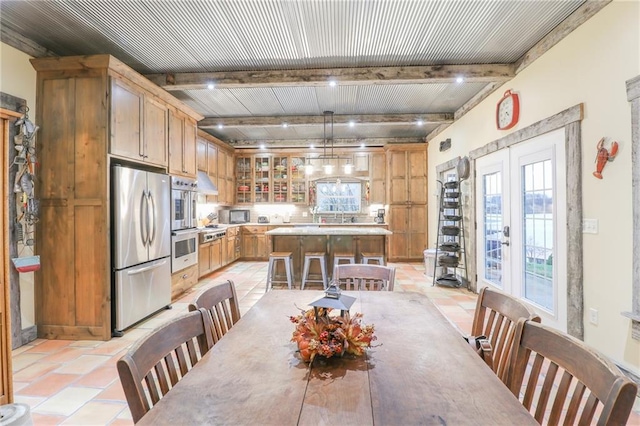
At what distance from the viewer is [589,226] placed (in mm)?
2717

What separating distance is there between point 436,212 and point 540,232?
3329mm

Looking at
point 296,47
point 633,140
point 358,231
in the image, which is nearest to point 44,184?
point 296,47

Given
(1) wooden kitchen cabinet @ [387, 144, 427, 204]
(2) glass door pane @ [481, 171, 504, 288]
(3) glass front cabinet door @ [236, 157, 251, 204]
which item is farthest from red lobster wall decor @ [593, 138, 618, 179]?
(3) glass front cabinet door @ [236, 157, 251, 204]

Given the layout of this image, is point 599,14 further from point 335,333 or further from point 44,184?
point 44,184

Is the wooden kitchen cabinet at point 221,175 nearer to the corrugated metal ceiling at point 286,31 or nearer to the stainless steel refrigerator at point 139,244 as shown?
the stainless steel refrigerator at point 139,244

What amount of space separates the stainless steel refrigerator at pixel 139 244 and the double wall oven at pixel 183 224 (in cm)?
22

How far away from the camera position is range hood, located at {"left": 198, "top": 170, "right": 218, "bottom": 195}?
231 inches

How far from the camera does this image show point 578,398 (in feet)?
3.02

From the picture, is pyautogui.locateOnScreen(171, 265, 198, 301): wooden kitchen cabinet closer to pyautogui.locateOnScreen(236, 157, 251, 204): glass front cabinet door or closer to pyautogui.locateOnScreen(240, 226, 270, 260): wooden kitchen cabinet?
pyautogui.locateOnScreen(240, 226, 270, 260): wooden kitchen cabinet

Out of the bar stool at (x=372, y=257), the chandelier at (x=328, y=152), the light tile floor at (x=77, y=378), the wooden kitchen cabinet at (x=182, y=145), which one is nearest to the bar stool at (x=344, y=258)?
the bar stool at (x=372, y=257)

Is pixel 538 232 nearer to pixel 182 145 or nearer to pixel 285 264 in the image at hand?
pixel 285 264

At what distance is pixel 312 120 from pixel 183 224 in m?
2.95

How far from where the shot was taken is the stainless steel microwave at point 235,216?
796 centimetres

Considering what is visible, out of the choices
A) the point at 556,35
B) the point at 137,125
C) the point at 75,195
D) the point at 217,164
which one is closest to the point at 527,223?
the point at 556,35
